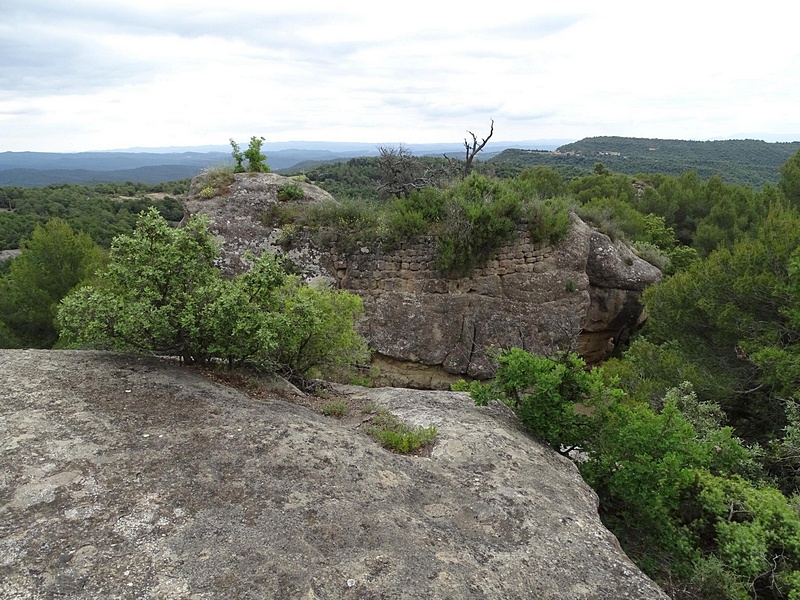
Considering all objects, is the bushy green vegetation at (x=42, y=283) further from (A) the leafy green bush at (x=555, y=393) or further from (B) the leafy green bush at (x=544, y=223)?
(A) the leafy green bush at (x=555, y=393)

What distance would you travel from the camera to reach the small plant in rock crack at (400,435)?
18.7 feet

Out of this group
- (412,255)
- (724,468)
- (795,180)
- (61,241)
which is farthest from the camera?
(795,180)

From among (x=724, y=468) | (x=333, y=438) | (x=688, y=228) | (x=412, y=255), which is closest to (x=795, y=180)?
(x=688, y=228)

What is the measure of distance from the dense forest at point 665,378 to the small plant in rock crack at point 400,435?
106 centimetres

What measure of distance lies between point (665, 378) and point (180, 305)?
27.0ft

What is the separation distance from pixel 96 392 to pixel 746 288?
10.2 m

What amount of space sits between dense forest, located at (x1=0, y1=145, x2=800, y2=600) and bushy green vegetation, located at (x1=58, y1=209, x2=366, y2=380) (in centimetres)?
9

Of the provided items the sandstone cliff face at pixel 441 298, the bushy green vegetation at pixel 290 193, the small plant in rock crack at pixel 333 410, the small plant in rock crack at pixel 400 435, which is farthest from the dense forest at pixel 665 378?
the small plant in rock crack at pixel 333 410

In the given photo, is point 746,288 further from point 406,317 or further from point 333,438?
point 333,438

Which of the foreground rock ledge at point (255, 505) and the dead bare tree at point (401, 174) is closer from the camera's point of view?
the foreground rock ledge at point (255, 505)

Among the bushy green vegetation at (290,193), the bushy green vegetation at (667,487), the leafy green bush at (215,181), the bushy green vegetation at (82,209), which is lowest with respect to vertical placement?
the bushy green vegetation at (667,487)

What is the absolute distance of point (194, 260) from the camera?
6.21m

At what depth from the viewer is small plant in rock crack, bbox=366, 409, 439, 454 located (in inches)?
225

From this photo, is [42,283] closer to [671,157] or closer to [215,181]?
[215,181]
